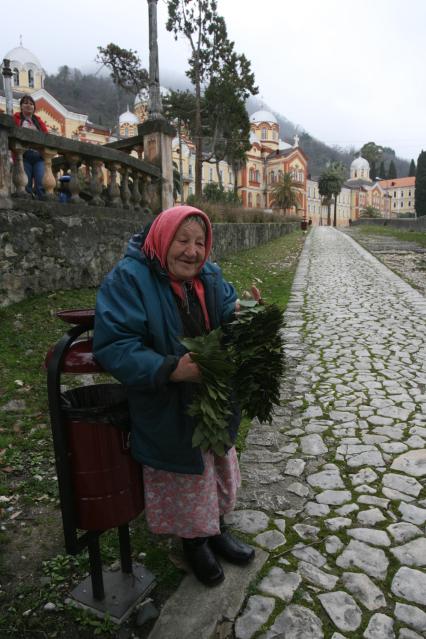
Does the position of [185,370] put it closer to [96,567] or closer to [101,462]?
[101,462]

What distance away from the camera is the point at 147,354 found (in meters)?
1.90

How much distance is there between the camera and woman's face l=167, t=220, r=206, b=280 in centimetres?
213

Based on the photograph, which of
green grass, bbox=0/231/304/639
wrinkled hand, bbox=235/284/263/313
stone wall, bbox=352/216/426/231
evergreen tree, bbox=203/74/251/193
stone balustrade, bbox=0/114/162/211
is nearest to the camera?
green grass, bbox=0/231/304/639

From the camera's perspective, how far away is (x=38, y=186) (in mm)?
6738

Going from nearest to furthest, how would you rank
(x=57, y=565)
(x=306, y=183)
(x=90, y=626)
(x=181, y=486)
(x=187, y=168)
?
(x=90, y=626)
(x=181, y=486)
(x=57, y=565)
(x=187, y=168)
(x=306, y=183)

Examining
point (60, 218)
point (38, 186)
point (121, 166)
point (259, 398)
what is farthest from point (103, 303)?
point (121, 166)

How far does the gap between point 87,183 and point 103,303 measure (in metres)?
6.70

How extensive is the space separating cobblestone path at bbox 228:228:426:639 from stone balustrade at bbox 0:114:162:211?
3.98 m

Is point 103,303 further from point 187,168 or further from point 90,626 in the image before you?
point 187,168

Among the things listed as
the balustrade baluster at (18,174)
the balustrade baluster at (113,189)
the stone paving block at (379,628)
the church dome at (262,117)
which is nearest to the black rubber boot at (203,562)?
the stone paving block at (379,628)

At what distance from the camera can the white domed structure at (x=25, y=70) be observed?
161ft

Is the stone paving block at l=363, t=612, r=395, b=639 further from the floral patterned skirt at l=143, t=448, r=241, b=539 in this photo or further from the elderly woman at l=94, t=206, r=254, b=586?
the floral patterned skirt at l=143, t=448, r=241, b=539

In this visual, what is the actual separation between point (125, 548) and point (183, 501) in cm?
36

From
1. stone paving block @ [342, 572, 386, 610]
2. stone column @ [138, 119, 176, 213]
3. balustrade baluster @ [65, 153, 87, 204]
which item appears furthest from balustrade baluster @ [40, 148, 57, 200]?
stone paving block @ [342, 572, 386, 610]
